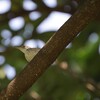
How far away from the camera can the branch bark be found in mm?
657

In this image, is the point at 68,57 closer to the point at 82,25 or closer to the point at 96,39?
the point at 96,39

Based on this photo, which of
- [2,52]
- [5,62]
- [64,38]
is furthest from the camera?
[5,62]

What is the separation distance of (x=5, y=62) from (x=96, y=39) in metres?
0.39

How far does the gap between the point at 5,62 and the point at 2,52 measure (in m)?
0.11

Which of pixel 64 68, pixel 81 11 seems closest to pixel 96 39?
pixel 64 68

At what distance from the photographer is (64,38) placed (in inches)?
25.8

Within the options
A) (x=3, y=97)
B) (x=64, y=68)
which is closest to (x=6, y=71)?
(x=64, y=68)

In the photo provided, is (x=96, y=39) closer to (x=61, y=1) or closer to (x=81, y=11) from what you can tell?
(x=61, y=1)

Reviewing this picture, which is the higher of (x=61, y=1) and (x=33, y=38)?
(x=61, y=1)

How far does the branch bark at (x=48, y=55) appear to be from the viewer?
657 millimetres

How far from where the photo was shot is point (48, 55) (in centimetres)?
66

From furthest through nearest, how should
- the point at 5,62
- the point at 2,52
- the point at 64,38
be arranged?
the point at 5,62 → the point at 2,52 → the point at 64,38

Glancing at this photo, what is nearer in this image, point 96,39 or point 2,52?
point 2,52

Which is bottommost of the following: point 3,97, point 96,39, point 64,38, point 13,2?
point 96,39
